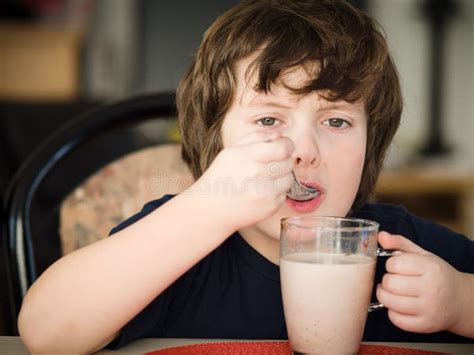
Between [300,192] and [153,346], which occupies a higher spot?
[300,192]

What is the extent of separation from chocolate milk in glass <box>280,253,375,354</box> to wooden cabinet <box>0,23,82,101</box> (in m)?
4.82

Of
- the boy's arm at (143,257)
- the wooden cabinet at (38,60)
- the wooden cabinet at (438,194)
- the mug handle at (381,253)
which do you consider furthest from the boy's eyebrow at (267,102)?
the wooden cabinet at (38,60)

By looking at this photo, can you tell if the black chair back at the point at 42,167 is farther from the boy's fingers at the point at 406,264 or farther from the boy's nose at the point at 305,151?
the boy's fingers at the point at 406,264

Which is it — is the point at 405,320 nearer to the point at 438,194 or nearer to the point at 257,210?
the point at 257,210

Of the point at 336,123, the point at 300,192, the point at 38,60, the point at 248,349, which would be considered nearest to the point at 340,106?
the point at 336,123

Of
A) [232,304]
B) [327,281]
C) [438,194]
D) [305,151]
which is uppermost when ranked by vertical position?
[305,151]

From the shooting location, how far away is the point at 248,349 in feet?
2.29

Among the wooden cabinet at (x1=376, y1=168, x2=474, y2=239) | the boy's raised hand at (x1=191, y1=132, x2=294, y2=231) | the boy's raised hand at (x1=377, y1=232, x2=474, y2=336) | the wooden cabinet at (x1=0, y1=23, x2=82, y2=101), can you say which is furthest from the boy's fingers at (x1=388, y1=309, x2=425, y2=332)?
the wooden cabinet at (x1=0, y1=23, x2=82, y2=101)

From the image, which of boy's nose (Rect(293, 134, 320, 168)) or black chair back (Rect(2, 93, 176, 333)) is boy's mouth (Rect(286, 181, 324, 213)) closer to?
boy's nose (Rect(293, 134, 320, 168))

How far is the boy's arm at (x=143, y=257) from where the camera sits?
73cm

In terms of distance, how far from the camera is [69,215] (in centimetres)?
120

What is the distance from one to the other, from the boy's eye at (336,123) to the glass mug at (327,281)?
25 centimetres

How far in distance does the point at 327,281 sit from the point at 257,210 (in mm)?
108

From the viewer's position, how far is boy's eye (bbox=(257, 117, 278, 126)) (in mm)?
911
